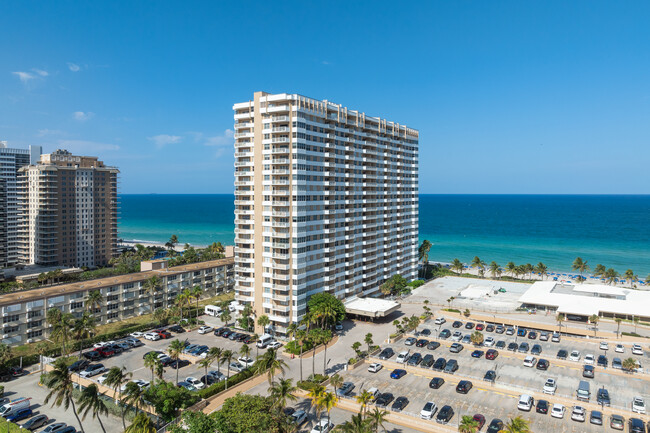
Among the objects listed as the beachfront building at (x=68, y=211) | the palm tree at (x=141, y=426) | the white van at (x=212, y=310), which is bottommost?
the white van at (x=212, y=310)

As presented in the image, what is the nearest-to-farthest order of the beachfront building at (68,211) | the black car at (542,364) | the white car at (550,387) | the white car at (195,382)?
the white car at (550,387)
the white car at (195,382)
the black car at (542,364)
the beachfront building at (68,211)

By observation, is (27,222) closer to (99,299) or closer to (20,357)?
(99,299)

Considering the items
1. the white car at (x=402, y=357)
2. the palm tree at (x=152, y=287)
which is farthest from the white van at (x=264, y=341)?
the palm tree at (x=152, y=287)

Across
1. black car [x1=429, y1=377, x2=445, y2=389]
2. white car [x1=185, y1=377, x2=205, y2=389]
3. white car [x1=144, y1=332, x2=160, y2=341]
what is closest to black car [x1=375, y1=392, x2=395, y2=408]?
black car [x1=429, y1=377, x2=445, y2=389]

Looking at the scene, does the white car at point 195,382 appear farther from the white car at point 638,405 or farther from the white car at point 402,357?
the white car at point 638,405

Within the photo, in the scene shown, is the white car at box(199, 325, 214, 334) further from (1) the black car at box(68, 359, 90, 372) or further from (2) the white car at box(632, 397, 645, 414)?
(2) the white car at box(632, 397, 645, 414)

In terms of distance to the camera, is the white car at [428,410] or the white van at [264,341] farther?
the white van at [264,341]

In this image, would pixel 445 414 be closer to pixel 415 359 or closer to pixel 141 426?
pixel 415 359
